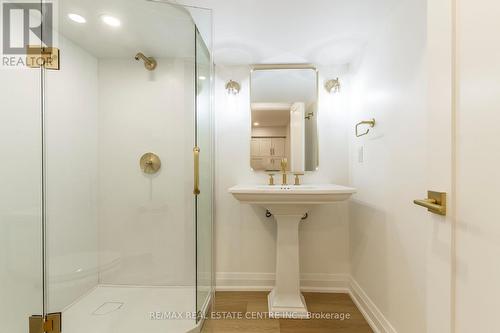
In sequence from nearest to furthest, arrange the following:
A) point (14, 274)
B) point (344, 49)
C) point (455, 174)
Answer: point (455, 174) → point (14, 274) → point (344, 49)

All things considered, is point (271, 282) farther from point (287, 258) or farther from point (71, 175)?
point (71, 175)

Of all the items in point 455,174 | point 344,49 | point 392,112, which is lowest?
point 455,174

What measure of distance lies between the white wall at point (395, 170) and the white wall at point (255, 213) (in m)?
0.22

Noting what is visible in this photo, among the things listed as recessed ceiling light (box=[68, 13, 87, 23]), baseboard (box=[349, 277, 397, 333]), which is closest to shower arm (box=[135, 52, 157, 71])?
recessed ceiling light (box=[68, 13, 87, 23])

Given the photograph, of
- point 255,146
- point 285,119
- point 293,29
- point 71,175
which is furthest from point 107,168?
point 293,29

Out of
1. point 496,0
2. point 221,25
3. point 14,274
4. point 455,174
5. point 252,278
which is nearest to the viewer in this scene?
point 496,0

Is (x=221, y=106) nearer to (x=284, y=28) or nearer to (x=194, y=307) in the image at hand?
(x=284, y=28)

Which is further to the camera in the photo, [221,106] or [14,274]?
[221,106]

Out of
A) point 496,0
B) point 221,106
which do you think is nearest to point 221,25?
point 221,106

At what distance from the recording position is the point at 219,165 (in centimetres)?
199

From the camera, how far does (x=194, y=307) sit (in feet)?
5.10

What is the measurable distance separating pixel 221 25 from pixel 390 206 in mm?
1664

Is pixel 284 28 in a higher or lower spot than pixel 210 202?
higher

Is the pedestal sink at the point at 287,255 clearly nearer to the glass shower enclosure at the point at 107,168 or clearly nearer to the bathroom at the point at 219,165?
the bathroom at the point at 219,165
